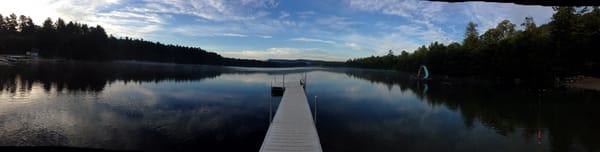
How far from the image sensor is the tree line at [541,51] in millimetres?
51500

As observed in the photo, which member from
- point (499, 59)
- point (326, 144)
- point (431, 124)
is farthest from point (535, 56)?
point (326, 144)

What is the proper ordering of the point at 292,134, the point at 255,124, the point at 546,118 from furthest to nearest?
the point at 546,118, the point at 255,124, the point at 292,134

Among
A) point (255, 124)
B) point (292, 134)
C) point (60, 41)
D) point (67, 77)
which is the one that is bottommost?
point (255, 124)

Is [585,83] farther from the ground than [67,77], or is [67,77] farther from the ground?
[585,83]

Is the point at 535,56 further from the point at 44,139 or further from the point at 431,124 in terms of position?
the point at 44,139

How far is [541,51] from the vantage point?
192 ft

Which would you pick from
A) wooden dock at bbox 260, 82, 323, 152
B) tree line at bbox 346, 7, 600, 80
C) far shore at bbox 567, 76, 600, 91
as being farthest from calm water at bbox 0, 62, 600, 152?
far shore at bbox 567, 76, 600, 91

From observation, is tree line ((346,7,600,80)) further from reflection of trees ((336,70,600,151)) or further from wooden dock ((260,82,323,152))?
wooden dock ((260,82,323,152))

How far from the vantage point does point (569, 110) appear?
3098cm

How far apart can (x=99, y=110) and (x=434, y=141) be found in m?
23.5

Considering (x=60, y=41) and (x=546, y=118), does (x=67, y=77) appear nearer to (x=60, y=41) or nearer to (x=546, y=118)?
(x=546, y=118)

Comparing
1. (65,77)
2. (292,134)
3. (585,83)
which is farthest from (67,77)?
(585,83)

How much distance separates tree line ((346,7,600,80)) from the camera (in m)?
51.5

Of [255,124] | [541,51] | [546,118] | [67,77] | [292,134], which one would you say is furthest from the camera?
[541,51]
